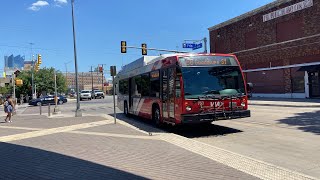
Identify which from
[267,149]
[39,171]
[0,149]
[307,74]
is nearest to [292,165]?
[267,149]

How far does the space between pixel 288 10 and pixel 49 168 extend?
113ft

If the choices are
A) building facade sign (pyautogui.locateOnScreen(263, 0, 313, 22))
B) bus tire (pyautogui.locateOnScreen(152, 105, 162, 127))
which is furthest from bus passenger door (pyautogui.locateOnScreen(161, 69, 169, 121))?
building facade sign (pyautogui.locateOnScreen(263, 0, 313, 22))

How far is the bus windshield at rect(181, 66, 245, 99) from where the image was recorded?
12711 mm

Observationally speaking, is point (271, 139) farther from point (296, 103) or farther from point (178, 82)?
point (296, 103)

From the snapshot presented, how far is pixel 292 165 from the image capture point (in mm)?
7797

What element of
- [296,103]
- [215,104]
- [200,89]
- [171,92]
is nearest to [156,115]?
[171,92]

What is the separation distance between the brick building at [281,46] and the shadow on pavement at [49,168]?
2936cm

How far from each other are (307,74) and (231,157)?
29.5 m

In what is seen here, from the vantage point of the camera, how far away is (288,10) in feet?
124

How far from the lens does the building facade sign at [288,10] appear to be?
35.5 metres

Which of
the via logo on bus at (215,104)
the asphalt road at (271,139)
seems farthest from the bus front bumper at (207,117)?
the asphalt road at (271,139)

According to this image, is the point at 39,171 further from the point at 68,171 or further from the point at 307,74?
the point at 307,74

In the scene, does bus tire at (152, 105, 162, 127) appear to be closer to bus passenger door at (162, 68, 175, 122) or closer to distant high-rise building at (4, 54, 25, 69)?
bus passenger door at (162, 68, 175, 122)

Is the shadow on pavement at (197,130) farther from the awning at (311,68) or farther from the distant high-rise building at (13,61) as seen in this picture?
the distant high-rise building at (13,61)
